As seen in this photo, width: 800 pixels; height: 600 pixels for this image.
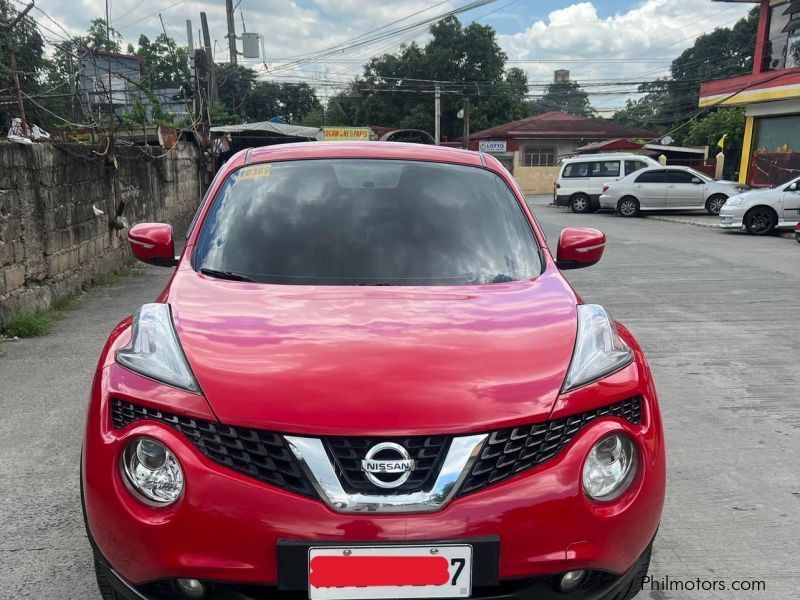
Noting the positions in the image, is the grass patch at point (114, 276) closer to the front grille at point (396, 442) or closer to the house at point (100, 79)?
the house at point (100, 79)

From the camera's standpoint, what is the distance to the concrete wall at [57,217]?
20.3 ft

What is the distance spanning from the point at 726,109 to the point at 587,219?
22.3 m

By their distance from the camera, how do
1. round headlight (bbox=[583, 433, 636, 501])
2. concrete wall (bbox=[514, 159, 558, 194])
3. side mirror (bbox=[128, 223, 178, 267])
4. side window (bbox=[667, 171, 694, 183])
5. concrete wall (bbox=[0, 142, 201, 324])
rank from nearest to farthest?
round headlight (bbox=[583, 433, 636, 501]) → side mirror (bbox=[128, 223, 178, 267]) → concrete wall (bbox=[0, 142, 201, 324]) → side window (bbox=[667, 171, 694, 183]) → concrete wall (bbox=[514, 159, 558, 194])

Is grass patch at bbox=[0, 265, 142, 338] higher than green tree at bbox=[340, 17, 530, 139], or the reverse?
green tree at bbox=[340, 17, 530, 139]

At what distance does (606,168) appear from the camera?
2394cm

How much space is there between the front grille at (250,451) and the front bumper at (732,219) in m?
15.8

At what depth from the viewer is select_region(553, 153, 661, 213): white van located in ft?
77.6

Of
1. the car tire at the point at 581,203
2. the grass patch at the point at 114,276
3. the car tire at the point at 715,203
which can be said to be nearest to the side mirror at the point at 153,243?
the grass patch at the point at 114,276

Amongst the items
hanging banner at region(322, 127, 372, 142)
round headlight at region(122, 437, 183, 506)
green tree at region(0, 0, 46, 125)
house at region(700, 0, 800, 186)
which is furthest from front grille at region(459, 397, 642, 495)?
hanging banner at region(322, 127, 372, 142)

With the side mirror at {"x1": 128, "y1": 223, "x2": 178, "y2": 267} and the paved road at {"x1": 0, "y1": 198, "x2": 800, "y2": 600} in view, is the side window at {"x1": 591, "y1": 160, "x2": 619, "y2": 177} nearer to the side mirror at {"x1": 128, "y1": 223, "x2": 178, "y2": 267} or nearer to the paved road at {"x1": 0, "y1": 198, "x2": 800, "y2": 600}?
the paved road at {"x1": 0, "y1": 198, "x2": 800, "y2": 600}

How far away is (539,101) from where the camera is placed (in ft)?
284

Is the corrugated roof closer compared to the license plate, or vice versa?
the license plate

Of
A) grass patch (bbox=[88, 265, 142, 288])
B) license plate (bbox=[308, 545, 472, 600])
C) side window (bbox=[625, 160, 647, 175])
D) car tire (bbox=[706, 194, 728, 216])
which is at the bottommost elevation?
car tire (bbox=[706, 194, 728, 216])

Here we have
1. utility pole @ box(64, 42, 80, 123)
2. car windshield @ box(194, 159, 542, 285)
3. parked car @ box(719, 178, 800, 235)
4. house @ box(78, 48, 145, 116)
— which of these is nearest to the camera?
car windshield @ box(194, 159, 542, 285)
